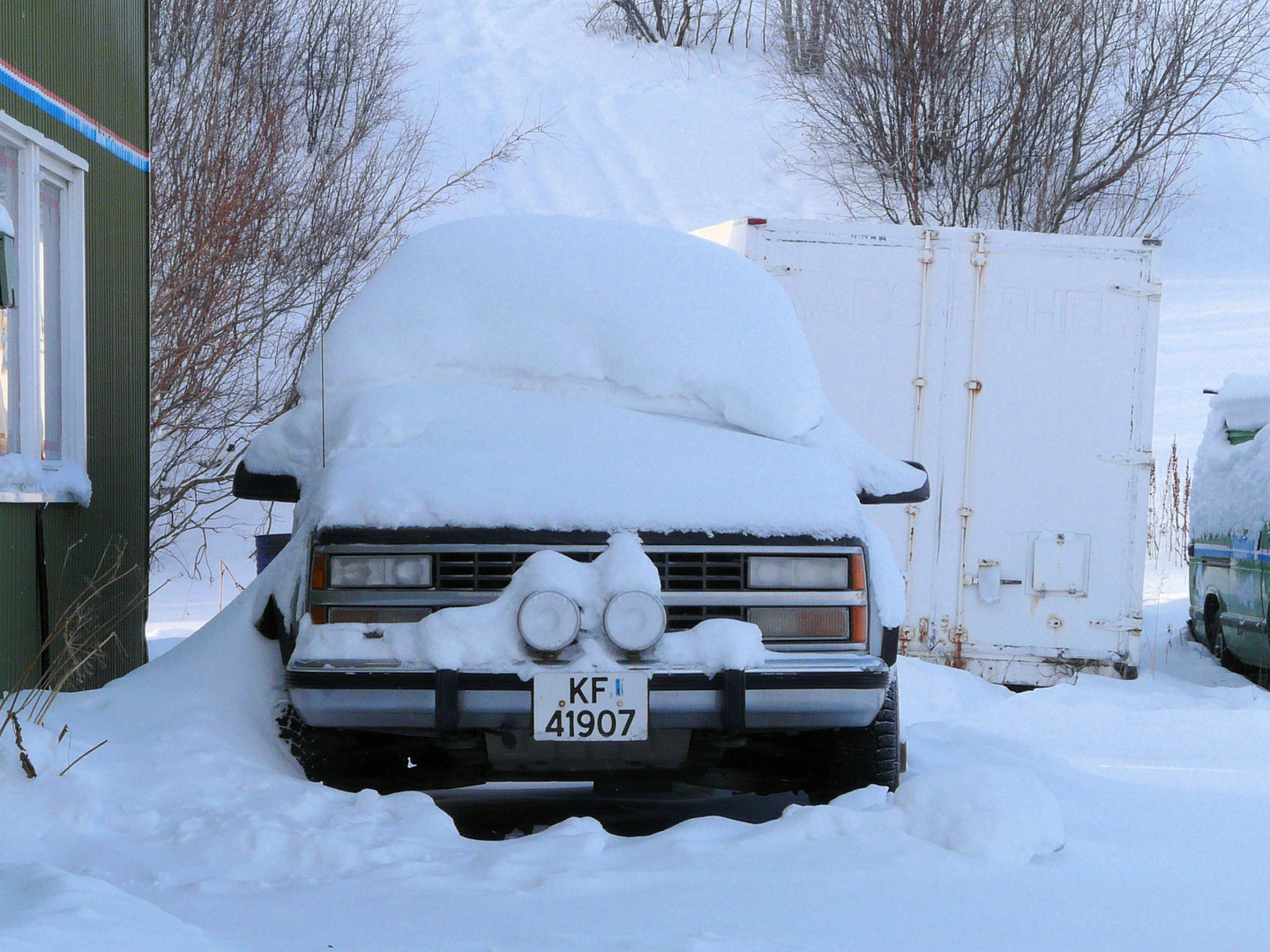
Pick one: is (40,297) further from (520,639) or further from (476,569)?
(520,639)

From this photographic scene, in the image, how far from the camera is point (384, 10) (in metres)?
19.5

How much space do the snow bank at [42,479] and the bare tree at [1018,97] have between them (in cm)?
1620

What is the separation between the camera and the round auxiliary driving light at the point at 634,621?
149 inches

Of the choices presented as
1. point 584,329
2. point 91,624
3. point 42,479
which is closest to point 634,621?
point 584,329

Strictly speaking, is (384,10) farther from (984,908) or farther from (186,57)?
(984,908)

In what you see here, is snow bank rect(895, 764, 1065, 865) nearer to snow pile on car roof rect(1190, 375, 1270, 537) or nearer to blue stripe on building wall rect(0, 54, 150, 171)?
blue stripe on building wall rect(0, 54, 150, 171)

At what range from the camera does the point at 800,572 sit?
4.00 m

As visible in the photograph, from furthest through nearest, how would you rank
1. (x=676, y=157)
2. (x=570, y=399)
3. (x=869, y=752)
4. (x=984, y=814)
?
(x=676, y=157) → (x=570, y=399) → (x=869, y=752) → (x=984, y=814)

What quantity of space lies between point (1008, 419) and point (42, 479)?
5746 millimetres

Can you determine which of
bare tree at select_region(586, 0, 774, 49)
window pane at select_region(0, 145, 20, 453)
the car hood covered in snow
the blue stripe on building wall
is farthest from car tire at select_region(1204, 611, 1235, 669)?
bare tree at select_region(586, 0, 774, 49)

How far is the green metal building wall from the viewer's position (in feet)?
18.5

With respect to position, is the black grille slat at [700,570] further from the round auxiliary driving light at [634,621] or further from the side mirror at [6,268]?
the side mirror at [6,268]

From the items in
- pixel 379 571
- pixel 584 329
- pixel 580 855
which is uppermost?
pixel 584 329

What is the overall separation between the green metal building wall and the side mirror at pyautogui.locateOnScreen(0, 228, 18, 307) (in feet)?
3.42
